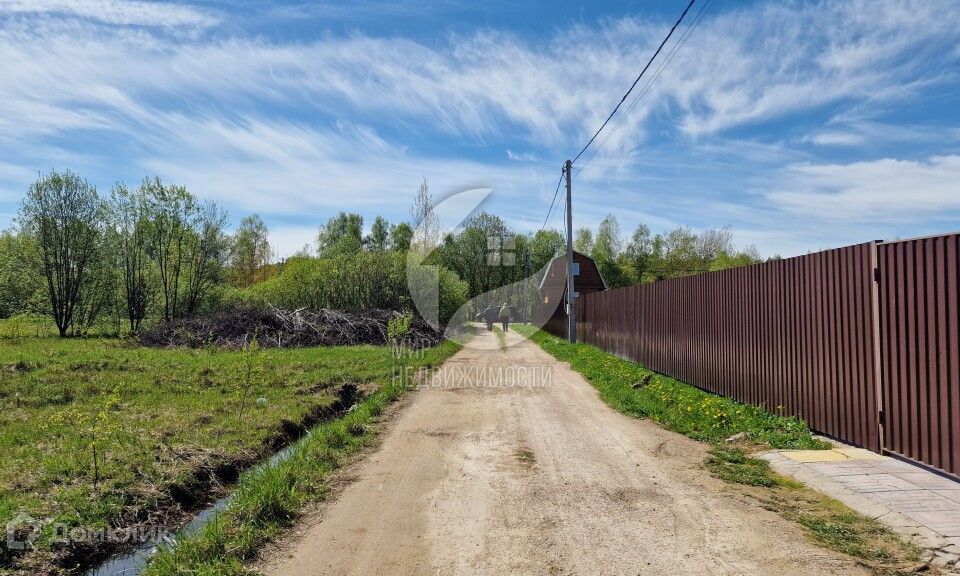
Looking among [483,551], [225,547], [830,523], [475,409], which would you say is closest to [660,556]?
[483,551]

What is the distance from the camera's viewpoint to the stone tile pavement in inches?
140

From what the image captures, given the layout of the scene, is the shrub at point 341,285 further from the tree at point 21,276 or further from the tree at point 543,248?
the tree at point 543,248

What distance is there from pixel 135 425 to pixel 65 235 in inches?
1147

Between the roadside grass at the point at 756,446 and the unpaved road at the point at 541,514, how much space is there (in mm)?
187

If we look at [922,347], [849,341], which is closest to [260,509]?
[922,347]

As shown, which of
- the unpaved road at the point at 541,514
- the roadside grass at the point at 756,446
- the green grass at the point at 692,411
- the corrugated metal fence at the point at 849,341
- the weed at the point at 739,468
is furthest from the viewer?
the green grass at the point at 692,411

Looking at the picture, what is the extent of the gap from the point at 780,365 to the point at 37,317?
3525 cm

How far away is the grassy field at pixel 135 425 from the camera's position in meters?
4.71

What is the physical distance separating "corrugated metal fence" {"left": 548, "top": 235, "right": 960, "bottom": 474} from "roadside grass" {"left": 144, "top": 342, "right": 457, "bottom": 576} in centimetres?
544

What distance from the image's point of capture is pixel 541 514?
420 centimetres

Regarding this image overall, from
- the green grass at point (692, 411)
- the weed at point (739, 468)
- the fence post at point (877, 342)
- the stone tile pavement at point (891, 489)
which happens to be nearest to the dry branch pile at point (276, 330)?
the green grass at point (692, 411)

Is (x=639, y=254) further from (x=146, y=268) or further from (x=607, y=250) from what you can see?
(x=146, y=268)

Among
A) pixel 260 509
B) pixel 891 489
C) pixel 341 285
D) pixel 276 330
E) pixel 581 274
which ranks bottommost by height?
pixel 260 509

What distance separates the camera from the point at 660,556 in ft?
11.2
